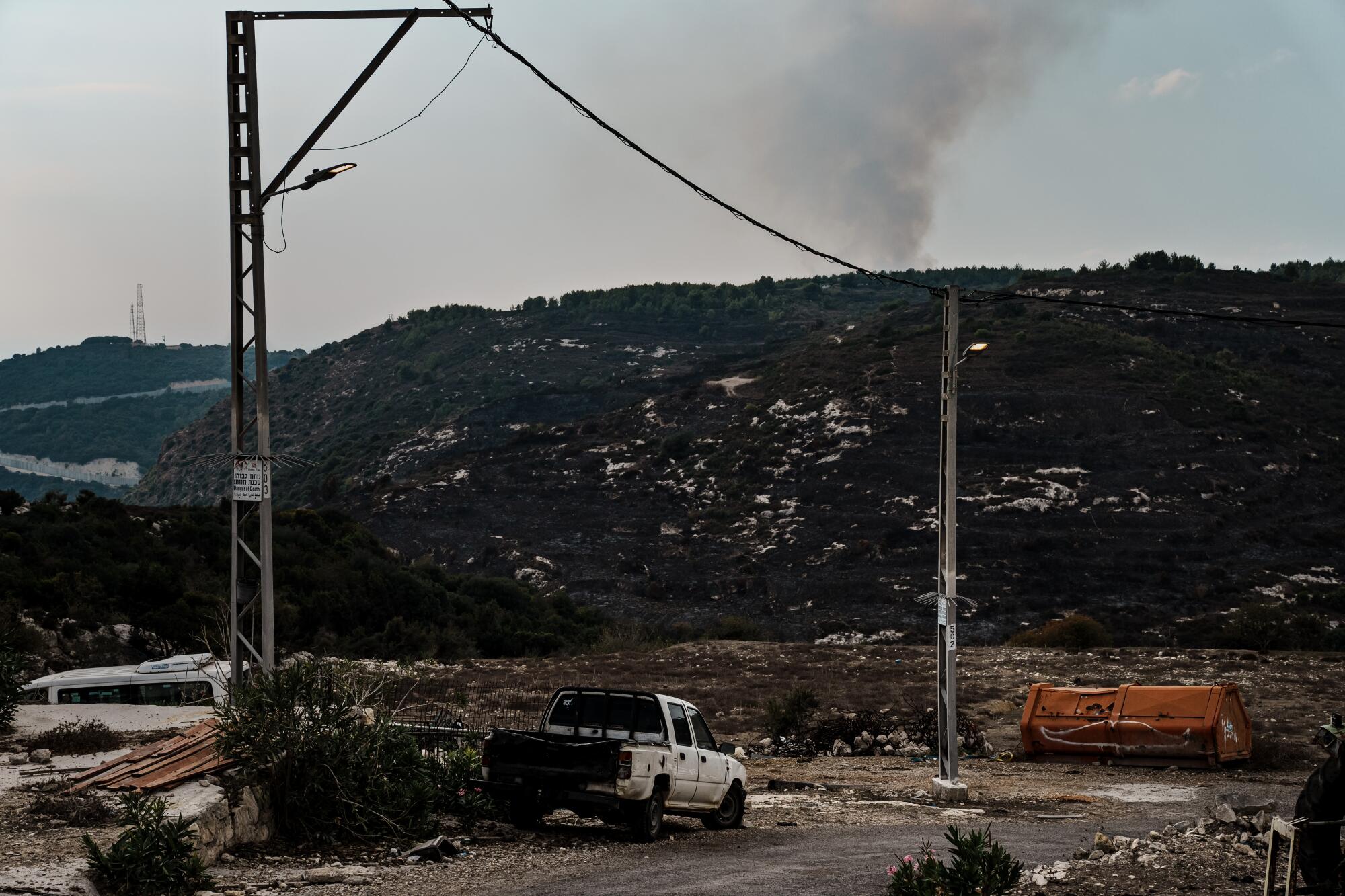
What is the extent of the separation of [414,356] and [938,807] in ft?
487

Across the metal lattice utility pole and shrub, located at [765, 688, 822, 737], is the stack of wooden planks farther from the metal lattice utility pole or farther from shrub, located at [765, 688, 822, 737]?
shrub, located at [765, 688, 822, 737]

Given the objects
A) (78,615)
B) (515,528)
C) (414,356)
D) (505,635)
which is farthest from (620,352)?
(78,615)

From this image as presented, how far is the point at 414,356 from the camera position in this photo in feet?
531

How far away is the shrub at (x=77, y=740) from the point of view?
1537 centimetres

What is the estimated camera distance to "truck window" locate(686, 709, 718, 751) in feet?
51.9

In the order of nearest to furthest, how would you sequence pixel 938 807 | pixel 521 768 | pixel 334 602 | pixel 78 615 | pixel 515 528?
1. pixel 521 768
2. pixel 938 807
3. pixel 78 615
4. pixel 334 602
5. pixel 515 528

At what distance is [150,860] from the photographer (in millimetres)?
9477

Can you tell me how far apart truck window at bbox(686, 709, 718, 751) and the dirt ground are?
1078mm

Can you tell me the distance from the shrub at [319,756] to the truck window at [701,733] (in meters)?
3.84

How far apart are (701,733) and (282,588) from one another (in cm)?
3402

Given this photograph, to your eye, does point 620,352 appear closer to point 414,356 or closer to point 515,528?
point 414,356

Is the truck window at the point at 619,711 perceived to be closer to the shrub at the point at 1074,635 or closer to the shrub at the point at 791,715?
the shrub at the point at 791,715

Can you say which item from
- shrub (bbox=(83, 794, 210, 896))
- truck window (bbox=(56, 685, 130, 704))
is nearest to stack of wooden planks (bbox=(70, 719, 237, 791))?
shrub (bbox=(83, 794, 210, 896))

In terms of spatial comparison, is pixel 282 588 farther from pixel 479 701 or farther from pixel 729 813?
pixel 729 813
